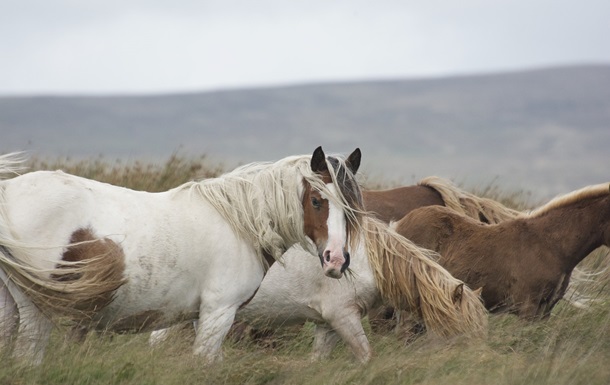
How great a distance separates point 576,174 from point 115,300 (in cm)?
6710

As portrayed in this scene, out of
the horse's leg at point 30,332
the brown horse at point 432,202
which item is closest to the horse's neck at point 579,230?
the brown horse at point 432,202

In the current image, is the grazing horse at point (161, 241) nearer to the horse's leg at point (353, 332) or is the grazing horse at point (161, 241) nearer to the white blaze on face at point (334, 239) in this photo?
the white blaze on face at point (334, 239)

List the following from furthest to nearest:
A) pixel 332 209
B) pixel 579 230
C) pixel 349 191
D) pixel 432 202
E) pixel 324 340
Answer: pixel 432 202 < pixel 579 230 < pixel 324 340 < pixel 349 191 < pixel 332 209

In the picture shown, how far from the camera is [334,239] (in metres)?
5.75

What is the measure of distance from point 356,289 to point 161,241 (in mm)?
1815

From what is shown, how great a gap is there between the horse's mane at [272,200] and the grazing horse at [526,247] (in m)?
1.99

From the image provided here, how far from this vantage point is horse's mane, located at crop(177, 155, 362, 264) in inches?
236

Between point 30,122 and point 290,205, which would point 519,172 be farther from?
point 290,205

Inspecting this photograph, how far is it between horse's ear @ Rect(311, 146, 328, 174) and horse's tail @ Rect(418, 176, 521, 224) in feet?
10.9

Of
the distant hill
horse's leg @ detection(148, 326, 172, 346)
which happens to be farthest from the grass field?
the distant hill

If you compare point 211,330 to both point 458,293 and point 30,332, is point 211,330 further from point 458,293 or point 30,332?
point 458,293

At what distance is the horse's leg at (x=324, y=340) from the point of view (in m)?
7.13

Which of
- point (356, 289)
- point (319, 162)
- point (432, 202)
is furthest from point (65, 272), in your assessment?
point (432, 202)

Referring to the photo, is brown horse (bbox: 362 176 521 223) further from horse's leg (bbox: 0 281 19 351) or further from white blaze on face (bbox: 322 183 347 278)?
horse's leg (bbox: 0 281 19 351)
